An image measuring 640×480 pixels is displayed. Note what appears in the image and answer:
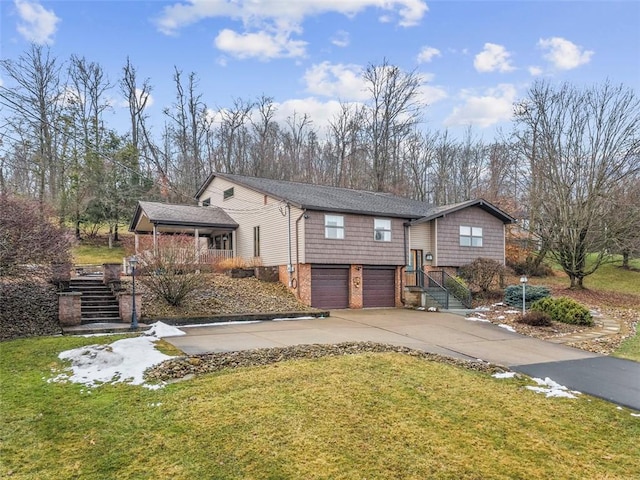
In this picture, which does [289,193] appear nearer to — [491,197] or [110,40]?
[110,40]

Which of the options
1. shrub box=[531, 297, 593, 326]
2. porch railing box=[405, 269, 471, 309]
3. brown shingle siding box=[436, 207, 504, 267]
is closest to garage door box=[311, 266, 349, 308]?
porch railing box=[405, 269, 471, 309]

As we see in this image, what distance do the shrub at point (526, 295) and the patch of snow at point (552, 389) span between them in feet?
36.7

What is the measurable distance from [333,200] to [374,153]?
16011mm

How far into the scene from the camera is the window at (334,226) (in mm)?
17656

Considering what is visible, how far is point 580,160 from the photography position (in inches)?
906

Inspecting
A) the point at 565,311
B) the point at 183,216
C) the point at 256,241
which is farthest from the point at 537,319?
the point at 183,216

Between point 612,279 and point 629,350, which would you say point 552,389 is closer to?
point 629,350

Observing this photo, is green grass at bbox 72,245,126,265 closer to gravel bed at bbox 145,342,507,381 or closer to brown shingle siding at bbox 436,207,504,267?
brown shingle siding at bbox 436,207,504,267

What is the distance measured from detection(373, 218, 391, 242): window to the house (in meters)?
0.04

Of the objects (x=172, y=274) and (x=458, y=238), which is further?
(x=458, y=238)

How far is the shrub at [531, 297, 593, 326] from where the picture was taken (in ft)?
44.7

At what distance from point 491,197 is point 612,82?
11.3m

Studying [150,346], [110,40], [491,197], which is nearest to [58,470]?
[150,346]

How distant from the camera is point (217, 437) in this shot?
441 centimetres
